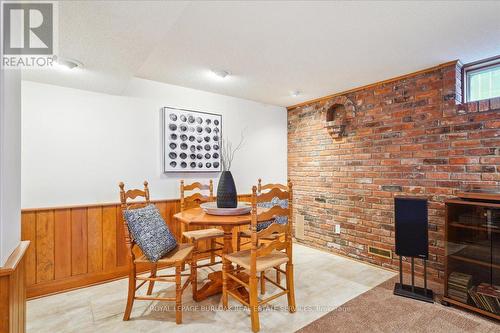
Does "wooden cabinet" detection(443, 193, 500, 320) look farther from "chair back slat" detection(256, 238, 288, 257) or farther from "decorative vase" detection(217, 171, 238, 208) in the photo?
"decorative vase" detection(217, 171, 238, 208)

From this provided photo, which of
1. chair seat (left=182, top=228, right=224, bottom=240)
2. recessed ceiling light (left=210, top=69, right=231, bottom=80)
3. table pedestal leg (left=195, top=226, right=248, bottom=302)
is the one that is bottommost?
table pedestal leg (left=195, top=226, right=248, bottom=302)

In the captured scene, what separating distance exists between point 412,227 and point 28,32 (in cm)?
328

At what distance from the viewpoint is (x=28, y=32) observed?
1.57 meters

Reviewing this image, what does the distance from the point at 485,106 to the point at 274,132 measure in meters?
2.62

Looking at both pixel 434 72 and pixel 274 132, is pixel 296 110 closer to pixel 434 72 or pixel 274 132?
pixel 274 132

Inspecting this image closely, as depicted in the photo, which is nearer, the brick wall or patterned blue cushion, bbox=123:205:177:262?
patterned blue cushion, bbox=123:205:177:262

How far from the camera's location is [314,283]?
2.75m

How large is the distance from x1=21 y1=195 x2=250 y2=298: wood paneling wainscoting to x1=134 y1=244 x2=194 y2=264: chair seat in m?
0.92

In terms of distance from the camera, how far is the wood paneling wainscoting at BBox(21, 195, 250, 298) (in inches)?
96.8

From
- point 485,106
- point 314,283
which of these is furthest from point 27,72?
point 485,106

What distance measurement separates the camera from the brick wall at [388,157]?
2535 mm

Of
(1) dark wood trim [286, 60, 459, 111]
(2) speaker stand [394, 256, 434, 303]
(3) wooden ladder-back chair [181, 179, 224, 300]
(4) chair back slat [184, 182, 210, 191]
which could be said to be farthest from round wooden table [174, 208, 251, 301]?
(1) dark wood trim [286, 60, 459, 111]

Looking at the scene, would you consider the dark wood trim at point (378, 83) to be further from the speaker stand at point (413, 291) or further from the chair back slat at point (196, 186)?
the chair back slat at point (196, 186)

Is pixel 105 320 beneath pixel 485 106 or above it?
beneath
